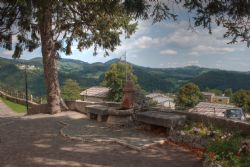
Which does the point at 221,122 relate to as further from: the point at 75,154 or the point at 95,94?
the point at 95,94

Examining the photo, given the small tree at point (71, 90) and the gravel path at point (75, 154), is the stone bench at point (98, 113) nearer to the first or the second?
the gravel path at point (75, 154)

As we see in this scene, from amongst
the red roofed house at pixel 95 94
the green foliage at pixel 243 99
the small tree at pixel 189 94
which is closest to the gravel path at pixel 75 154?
the red roofed house at pixel 95 94

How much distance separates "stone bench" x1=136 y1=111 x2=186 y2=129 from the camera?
11.3 meters

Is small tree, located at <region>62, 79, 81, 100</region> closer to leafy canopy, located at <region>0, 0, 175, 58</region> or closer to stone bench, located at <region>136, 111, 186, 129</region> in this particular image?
leafy canopy, located at <region>0, 0, 175, 58</region>

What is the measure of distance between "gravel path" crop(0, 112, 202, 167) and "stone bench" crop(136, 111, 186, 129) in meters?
1.08

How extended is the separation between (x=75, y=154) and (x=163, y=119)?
331cm

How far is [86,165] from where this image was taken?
27.8 ft

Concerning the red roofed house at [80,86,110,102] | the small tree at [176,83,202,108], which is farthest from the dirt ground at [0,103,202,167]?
the small tree at [176,83,202,108]

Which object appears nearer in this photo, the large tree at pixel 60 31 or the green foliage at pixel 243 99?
the large tree at pixel 60 31

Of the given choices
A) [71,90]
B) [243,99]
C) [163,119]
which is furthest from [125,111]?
[71,90]

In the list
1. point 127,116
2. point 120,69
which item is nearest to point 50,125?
point 127,116

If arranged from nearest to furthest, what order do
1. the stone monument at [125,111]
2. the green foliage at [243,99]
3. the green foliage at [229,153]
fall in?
the green foliage at [229,153] < the stone monument at [125,111] < the green foliage at [243,99]

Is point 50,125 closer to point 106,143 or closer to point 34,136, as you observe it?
point 34,136

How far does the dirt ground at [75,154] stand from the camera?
8.66m
